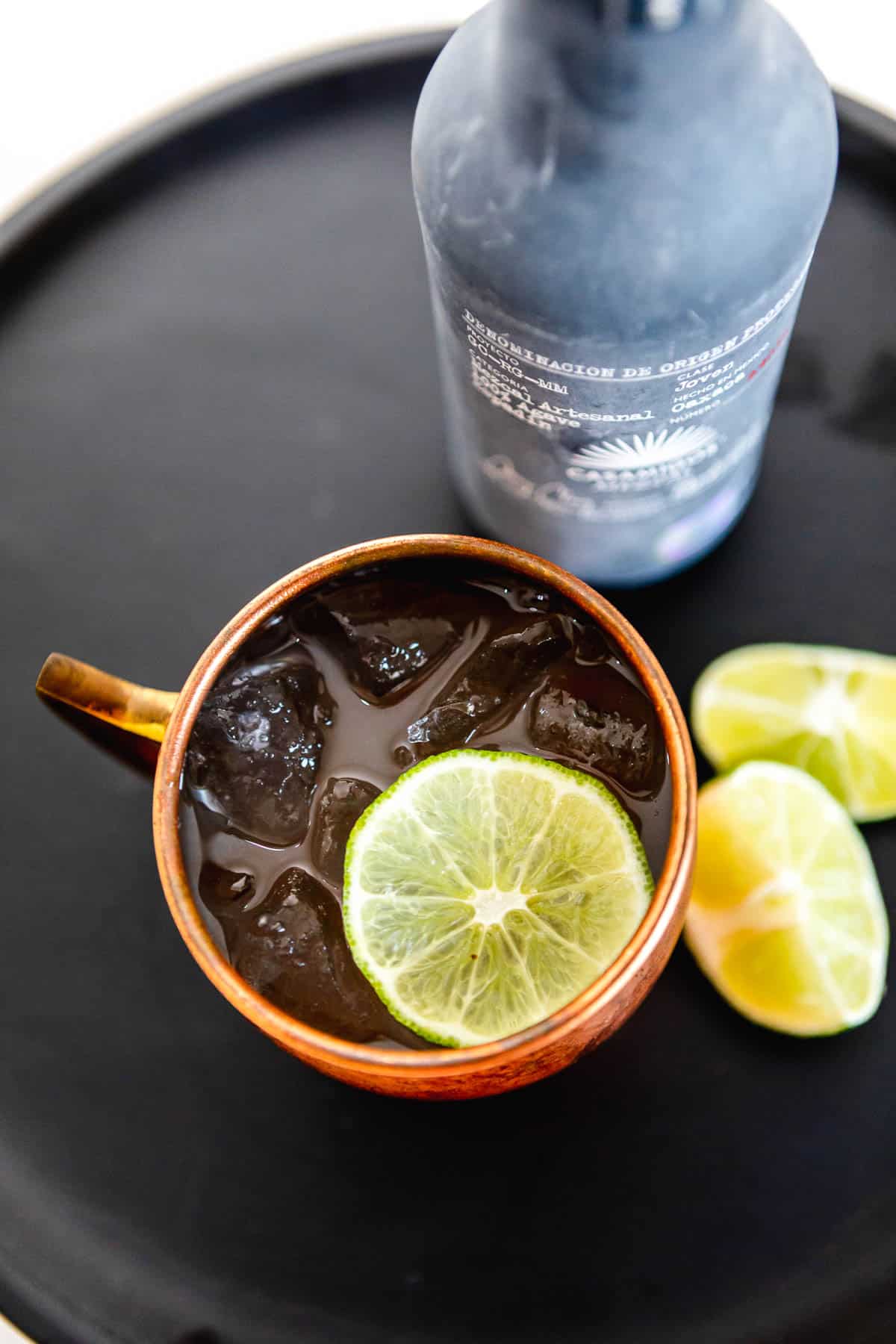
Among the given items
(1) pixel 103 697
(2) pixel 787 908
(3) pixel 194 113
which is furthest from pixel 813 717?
(3) pixel 194 113

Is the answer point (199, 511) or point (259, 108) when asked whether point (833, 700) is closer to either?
point (199, 511)

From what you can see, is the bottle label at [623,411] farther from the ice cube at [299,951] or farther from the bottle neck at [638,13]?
the ice cube at [299,951]

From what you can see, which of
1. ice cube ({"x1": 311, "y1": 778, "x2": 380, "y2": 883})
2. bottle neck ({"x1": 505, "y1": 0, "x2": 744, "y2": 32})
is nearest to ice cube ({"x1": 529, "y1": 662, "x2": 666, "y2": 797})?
ice cube ({"x1": 311, "y1": 778, "x2": 380, "y2": 883})

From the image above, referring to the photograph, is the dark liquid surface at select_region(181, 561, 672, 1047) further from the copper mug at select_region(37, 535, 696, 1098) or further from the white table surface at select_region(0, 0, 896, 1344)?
the white table surface at select_region(0, 0, 896, 1344)

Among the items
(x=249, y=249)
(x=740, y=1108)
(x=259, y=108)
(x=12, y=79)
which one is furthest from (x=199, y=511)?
(x=12, y=79)

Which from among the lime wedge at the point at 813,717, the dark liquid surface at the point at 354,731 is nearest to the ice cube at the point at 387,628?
the dark liquid surface at the point at 354,731

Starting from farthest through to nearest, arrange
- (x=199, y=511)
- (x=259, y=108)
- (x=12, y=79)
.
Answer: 1. (x=12, y=79)
2. (x=259, y=108)
3. (x=199, y=511)
